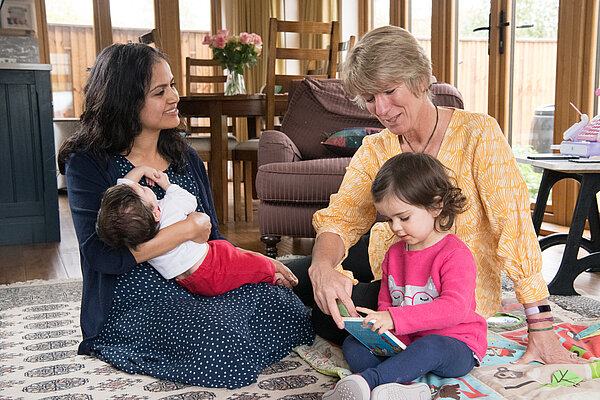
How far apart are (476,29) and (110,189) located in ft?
12.3

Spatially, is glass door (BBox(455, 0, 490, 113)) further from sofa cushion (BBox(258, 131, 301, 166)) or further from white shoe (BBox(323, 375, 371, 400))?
white shoe (BBox(323, 375, 371, 400))

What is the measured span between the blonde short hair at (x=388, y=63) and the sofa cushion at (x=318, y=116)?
1885 millimetres

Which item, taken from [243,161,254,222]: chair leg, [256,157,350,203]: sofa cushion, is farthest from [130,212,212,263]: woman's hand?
[243,161,254,222]: chair leg

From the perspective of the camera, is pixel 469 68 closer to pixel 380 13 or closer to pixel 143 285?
pixel 380 13

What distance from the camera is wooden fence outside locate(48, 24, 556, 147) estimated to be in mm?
4195

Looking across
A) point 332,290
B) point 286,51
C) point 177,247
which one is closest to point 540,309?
point 332,290

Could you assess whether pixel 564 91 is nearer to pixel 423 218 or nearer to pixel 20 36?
pixel 423 218

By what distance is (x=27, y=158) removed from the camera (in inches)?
151

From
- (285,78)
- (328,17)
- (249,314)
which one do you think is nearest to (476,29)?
(285,78)

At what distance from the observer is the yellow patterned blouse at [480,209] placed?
59.2 inches

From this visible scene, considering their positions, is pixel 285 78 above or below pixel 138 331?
above

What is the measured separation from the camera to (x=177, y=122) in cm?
185

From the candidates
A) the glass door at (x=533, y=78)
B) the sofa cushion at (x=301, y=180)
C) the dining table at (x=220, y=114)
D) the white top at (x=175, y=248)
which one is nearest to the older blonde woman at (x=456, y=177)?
the white top at (x=175, y=248)

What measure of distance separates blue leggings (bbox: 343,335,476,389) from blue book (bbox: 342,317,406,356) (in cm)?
2
